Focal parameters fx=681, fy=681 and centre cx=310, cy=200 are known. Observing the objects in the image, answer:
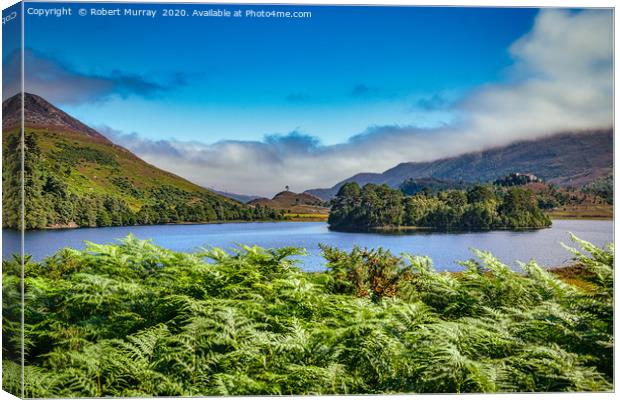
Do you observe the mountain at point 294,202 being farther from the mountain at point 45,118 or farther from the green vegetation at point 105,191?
the mountain at point 45,118

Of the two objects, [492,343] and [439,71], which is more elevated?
[439,71]

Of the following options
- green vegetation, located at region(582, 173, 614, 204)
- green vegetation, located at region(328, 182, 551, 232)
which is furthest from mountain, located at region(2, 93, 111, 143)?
green vegetation, located at region(582, 173, 614, 204)

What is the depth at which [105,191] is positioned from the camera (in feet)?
22.9

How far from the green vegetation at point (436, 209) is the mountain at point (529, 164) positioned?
17cm

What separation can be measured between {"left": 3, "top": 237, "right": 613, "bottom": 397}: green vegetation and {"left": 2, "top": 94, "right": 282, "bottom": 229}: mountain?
66 centimetres

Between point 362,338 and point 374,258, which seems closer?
point 362,338

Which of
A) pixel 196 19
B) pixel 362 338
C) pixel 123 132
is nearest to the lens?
pixel 362 338

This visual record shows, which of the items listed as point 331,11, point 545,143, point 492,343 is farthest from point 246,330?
point 545,143

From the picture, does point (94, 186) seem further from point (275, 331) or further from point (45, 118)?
point (275, 331)

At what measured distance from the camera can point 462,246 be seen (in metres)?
7.18

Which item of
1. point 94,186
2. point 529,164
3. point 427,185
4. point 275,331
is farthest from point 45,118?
point 529,164

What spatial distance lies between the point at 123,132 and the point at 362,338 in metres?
3.06

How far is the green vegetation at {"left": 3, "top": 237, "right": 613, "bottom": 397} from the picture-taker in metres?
5.00

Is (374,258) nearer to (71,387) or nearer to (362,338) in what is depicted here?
(362,338)
